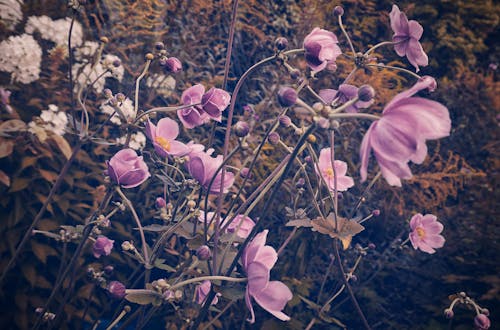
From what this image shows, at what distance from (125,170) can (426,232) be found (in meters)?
1.23

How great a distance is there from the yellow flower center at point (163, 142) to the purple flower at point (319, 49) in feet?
1.43

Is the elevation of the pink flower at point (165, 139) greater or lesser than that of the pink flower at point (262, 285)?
greater

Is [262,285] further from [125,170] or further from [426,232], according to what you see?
[426,232]

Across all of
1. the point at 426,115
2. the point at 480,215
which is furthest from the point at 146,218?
the point at 480,215

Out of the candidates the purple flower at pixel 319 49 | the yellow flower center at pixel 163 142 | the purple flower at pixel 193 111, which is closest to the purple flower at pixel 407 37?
the purple flower at pixel 319 49

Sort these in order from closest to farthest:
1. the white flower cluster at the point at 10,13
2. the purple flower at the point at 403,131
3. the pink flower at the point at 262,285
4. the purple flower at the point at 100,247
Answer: the purple flower at the point at 403,131 → the pink flower at the point at 262,285 → the purple flower at the point at 100,247 → the white flower cluster at the point at 10,13

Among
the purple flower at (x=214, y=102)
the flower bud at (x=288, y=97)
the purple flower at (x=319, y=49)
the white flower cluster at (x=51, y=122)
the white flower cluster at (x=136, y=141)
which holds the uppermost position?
the purple flower at (x=319, y=49)

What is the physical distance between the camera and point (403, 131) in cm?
53

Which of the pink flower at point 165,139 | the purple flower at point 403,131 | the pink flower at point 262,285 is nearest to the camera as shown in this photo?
the purple flower at point 403,131

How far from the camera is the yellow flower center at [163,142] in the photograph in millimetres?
922

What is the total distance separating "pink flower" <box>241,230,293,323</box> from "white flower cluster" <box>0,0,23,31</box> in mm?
1792

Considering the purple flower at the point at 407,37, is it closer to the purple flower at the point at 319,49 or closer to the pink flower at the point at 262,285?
the purple flower at the point at 319,49

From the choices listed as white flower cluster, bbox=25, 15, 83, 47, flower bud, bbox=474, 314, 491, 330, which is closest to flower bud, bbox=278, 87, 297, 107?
flower bud, bbox=474, 314, 491, 330

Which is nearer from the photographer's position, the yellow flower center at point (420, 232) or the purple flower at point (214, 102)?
the purple flower at point (214, 102)
